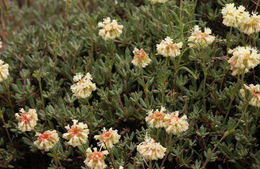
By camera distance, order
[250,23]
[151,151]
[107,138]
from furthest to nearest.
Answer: [250,23] < [107,138] < [151,151]

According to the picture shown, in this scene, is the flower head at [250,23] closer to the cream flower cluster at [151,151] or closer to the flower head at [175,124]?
the flower head at [175,124]

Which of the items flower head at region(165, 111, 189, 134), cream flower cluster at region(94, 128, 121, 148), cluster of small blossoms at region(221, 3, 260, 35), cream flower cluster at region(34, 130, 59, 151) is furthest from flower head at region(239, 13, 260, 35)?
cream flower cluster at region(34, 130, 59, 151)

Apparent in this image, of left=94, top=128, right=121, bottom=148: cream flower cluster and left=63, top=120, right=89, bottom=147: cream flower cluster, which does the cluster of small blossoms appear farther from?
left=63, top=120, right=89, bottom=147: cream flower cluster

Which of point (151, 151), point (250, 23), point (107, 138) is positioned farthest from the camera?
point (250, 23)

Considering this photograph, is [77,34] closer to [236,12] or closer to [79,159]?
[79,159]

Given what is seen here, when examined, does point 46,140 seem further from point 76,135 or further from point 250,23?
point 250,23

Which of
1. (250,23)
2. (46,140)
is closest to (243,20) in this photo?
(250,23)

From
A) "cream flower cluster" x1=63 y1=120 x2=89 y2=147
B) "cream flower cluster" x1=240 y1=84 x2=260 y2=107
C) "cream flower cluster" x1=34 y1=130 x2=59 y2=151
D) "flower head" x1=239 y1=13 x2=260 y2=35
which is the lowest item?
"cream flower cluster" x1=34 y1=130 x2=59 y2=151

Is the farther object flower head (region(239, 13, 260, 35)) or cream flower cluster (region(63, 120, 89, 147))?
flower head (region(239, 13, 260, 35))

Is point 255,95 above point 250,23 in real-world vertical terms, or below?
below

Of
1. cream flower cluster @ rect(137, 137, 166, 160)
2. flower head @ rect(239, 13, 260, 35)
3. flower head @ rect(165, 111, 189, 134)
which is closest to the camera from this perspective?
cream flower cluster @ rect(137, 137, 166, 160)

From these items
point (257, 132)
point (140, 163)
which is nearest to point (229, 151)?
point (257, 132)
